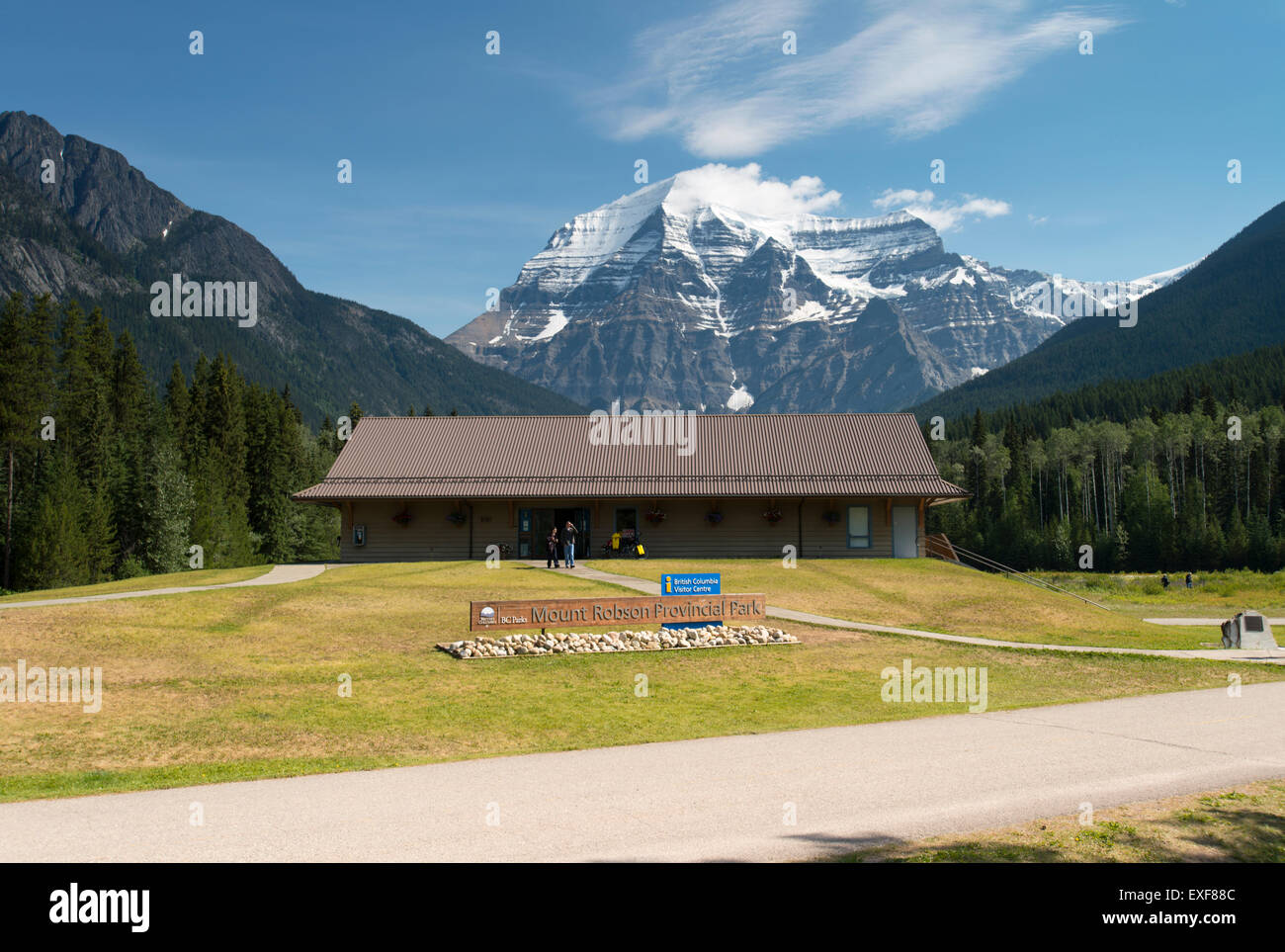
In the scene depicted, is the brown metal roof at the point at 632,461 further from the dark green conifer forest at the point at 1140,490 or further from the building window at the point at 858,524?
the dark green conifer forest at the point at 1140,490

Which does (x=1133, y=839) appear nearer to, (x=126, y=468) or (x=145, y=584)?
(x=145, y=584)

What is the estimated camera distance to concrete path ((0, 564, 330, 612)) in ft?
72.7

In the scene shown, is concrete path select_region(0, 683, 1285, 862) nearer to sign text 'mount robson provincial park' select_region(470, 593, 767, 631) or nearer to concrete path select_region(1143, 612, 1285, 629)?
sign text 'mount robson provincial park' select_region(470, 593, 767, 631)

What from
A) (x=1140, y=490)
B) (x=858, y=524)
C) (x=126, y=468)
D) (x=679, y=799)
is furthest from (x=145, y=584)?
(x=1140, y=490)

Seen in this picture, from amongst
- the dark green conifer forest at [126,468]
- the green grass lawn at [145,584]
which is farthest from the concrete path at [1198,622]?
the dark green conifer forest at [126,468]

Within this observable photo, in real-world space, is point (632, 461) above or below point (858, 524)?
above

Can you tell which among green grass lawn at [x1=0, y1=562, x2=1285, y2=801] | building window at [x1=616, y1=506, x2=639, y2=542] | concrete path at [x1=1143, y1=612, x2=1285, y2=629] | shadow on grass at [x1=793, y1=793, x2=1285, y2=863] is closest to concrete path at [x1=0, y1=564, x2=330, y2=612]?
green grass lawn at [x1=0, y1=562, x2=1285, y2=801]

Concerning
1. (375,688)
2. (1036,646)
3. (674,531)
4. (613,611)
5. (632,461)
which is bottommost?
(1036,646)
